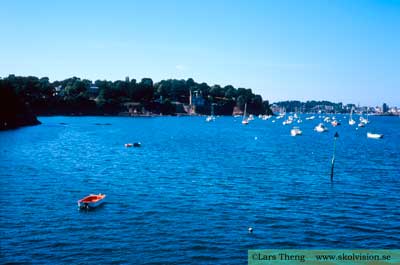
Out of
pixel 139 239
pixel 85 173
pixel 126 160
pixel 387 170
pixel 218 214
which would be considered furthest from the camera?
pixel 126 160

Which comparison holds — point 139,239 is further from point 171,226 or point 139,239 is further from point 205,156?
point 205,156

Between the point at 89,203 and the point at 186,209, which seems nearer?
the point at 89,203

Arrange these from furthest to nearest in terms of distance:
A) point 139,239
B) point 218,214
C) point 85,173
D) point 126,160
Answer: point 126,160, point 85,173, point 218,214, point 139,239

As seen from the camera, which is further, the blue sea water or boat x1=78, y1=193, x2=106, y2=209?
boat x1=78, y1=193, x2=106, y2=209

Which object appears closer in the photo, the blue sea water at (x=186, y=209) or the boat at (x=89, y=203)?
the blue sea water at (x=186, y=209)

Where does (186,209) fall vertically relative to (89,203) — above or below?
below

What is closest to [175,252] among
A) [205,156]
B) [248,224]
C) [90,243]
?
[90,243]

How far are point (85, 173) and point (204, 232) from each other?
114ft

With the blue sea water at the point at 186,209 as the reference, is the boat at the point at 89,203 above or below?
above

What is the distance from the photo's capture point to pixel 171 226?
4012cm

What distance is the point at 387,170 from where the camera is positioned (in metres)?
78.1

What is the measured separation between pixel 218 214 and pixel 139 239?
34.3 ft

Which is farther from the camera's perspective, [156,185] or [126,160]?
[126,160]

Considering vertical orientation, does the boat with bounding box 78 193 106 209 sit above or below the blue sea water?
above
